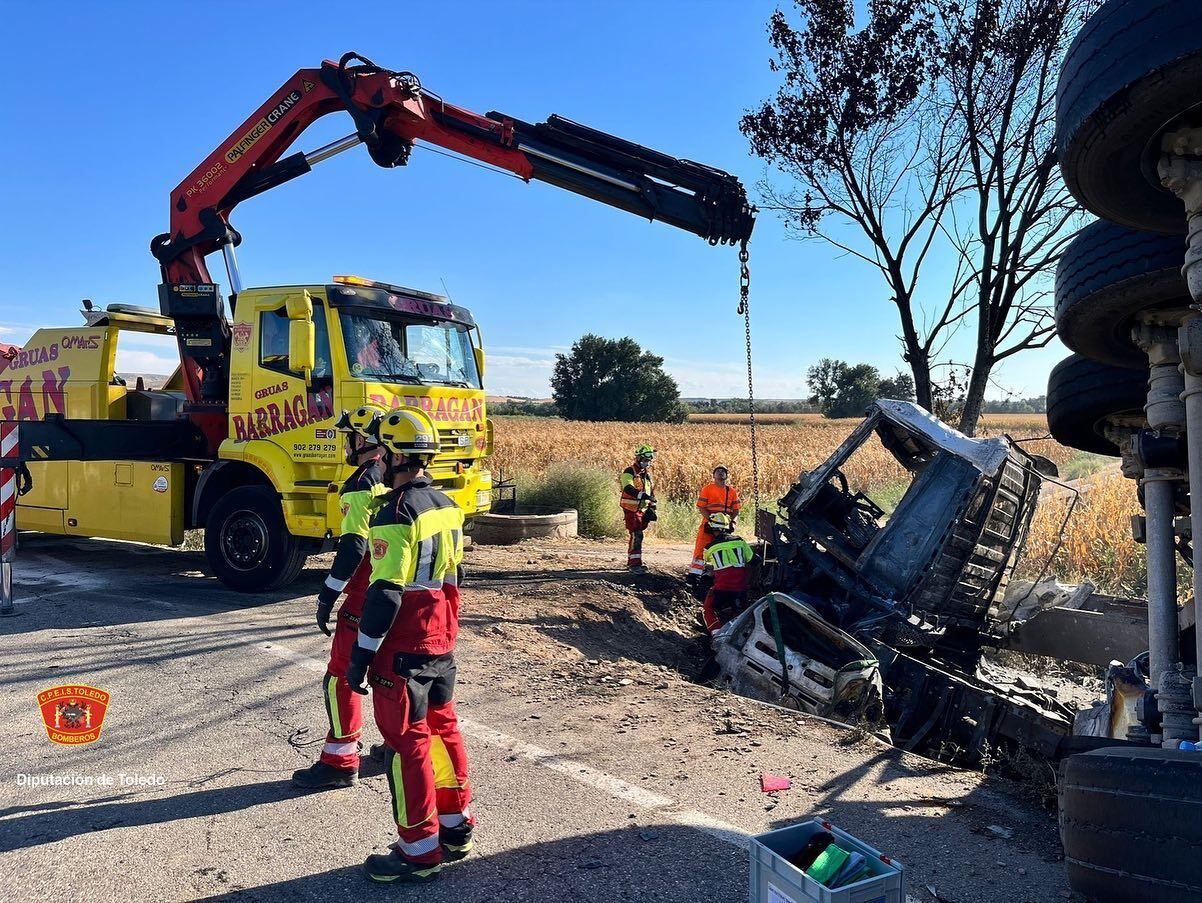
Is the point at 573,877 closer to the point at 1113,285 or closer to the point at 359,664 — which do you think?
the point at 359,664

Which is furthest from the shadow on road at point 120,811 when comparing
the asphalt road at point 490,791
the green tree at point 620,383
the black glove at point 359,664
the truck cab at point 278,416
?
the green tree at point 620,383

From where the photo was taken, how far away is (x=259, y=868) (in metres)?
3.38

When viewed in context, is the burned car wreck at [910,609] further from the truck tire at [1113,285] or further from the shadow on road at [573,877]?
the truck tire at [1113,285]

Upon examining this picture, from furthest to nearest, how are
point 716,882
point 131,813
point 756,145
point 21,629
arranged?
point 756,145
point 21,629
point 131,813
point 716,882

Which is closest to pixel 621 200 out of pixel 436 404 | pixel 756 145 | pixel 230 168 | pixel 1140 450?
pixel 436 404

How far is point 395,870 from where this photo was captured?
10.7ft

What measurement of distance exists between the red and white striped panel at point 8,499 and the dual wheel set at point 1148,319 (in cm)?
808

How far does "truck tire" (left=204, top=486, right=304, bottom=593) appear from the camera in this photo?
804 centimetres

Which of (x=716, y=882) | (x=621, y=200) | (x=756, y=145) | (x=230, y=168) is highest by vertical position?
(x=756, y=145)

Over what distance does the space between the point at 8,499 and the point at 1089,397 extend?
8435mm

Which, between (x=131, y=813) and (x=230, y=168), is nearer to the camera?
(x=131, y=813)

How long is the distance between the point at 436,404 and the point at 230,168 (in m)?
3.90

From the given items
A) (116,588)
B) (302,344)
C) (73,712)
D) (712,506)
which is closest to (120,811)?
(73,712)

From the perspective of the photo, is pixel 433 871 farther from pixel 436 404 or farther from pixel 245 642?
pixel 436 404
